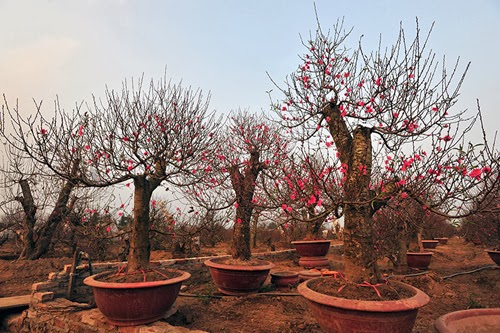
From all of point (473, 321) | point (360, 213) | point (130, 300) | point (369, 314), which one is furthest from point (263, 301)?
point (473, 321)

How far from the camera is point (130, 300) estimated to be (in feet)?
12.2

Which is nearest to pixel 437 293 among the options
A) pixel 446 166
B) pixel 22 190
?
pixel 446 166

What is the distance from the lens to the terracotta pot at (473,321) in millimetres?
2508

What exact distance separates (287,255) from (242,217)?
5250mm

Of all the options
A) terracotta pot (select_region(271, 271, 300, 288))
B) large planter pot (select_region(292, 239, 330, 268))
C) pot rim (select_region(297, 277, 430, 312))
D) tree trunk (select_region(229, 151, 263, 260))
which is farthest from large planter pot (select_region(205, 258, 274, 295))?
large planter pot (select_region(292, 239, 330, 268))

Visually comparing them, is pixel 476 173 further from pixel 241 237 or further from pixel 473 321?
pixel 241 237

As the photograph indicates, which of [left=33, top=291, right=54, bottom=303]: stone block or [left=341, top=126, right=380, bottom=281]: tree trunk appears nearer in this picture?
[left=341, top=126, right=380, bottom=281]: tree trunk

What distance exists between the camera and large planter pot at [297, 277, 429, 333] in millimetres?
2678

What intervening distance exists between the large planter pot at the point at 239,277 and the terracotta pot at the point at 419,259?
542cm

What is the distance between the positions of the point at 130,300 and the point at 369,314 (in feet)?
9.36

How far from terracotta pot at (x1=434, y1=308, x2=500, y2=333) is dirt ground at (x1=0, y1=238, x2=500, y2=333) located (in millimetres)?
1167

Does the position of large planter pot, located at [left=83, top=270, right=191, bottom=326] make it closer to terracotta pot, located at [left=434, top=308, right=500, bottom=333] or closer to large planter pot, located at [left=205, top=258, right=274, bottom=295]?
large planter pot, located at [left=205, top=258, right=274, bottom=295]

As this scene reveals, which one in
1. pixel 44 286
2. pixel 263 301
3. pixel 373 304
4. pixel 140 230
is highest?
pixel 140 230

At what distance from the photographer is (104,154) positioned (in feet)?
15.4
